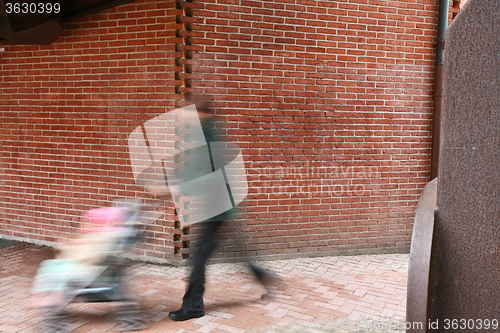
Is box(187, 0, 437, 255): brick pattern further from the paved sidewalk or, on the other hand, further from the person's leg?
the person's leg

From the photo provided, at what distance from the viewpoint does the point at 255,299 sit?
423 cm

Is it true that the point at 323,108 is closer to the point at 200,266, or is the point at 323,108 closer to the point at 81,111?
the point at 200,266

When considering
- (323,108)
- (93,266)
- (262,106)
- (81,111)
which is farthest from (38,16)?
(323,108)

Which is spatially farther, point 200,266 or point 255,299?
point 255,299

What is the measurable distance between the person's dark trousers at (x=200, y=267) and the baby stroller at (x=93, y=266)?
1.79 feet

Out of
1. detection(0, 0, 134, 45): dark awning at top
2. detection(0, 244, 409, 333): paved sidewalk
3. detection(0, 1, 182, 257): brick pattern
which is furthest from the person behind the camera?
detection(0, 1, 182, 257): brick pattern

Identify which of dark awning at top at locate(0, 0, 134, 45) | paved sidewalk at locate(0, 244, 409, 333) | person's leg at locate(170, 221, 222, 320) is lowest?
paved sidewalk at locate(0, 244, 409, 333)

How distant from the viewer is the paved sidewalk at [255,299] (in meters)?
3.64

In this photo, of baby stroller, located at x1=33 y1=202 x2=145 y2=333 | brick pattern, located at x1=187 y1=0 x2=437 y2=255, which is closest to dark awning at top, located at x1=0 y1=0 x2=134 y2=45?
brick pattern, located at x1=187 y1=0 x2=437 y2=255

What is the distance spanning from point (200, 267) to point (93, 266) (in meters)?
0.89

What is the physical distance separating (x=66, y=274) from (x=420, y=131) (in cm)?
488

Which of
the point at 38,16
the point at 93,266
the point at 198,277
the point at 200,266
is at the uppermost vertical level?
the point at 38,16

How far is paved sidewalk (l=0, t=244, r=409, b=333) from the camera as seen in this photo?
12.0 ft

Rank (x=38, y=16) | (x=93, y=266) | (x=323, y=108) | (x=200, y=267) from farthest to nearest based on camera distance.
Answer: (x=323, y=108), (x=38, y=16), (x=200, y=267), (x=93, y=266)
